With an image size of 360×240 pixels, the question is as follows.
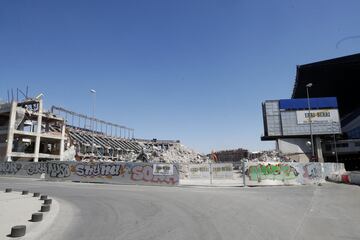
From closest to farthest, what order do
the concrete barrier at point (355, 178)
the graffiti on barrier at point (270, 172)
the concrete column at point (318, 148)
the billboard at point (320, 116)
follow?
the graffiti on barrier at point (270, 172), the concrete barrier at point (355, 178), the concrete column at point (318, 148), the billboard at point (320, 116)

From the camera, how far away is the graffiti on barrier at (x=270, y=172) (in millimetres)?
26062

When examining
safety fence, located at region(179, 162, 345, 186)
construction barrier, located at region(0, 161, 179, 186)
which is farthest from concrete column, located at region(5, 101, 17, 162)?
safety fence, located at region(179, 162, 345, 186)

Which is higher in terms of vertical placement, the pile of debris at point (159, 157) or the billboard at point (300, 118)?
the billboard at point (300, 118)

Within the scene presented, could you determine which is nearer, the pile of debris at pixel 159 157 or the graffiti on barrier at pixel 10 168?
the graffiti on barrier at pixel 10 168

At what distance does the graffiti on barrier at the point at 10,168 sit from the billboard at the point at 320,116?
77729 millimetres

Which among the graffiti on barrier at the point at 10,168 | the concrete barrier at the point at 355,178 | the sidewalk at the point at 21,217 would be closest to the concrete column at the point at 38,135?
the graffiti on barrier at the point at 10,168

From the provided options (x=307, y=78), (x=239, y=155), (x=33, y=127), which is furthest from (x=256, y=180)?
(x=239, y=155)

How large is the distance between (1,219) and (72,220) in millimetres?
2009

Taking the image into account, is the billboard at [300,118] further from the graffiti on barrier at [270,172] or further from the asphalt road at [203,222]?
the asphalt road at [203,222]

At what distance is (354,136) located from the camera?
3661 inches

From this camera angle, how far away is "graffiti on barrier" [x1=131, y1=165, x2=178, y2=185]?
2691cm

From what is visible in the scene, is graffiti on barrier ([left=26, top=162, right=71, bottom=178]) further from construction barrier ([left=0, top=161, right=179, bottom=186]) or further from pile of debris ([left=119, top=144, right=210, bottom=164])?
pile of debris ([left=119, top=144, right=210, bottom=164])

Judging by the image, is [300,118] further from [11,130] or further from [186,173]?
[11,130]

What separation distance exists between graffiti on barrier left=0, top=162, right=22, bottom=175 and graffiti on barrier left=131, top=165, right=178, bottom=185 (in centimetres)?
1848
